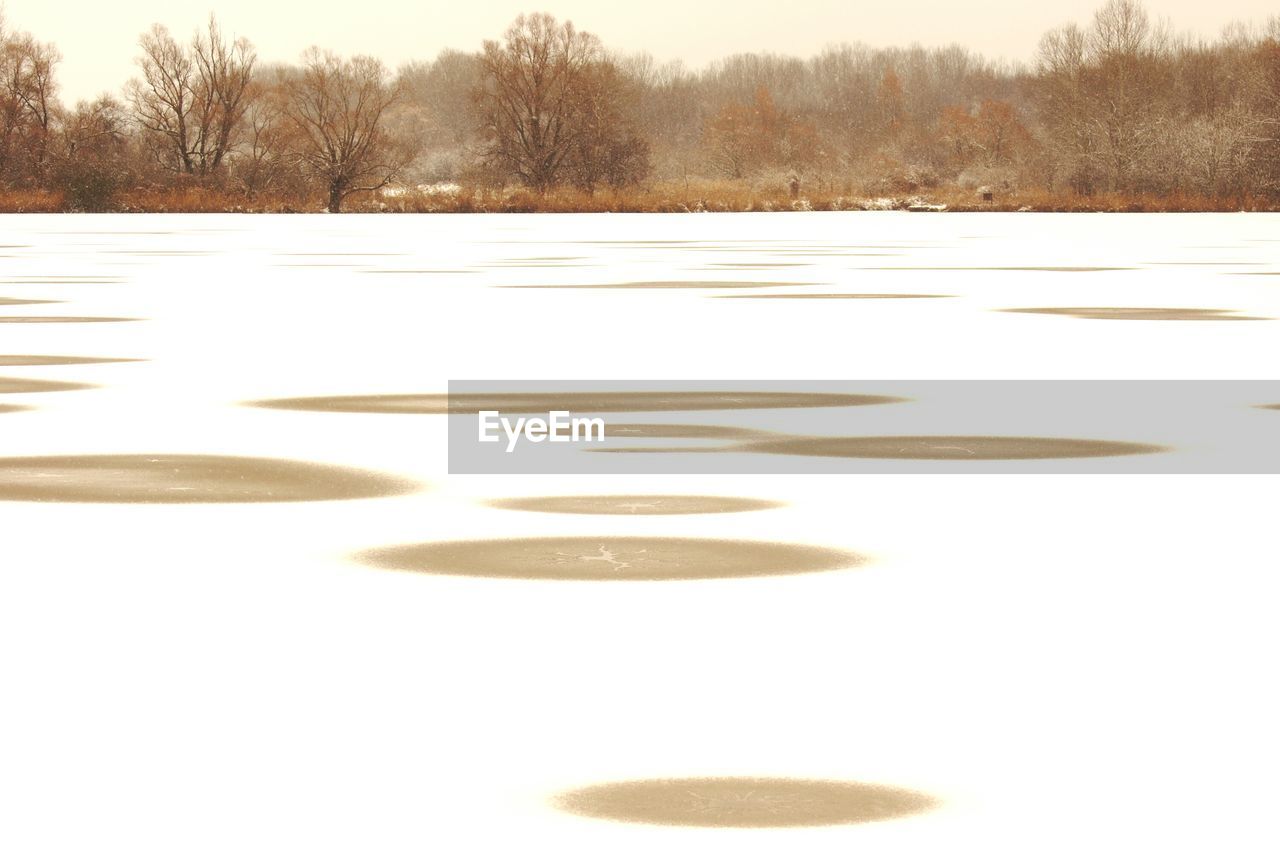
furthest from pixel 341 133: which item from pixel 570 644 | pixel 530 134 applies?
pixel 570 644

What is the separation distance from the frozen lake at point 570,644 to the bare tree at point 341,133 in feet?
143

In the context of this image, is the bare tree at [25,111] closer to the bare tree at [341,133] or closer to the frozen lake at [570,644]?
the bare tree at [341,133]

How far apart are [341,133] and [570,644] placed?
49632mm

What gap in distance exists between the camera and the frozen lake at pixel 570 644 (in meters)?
2.56

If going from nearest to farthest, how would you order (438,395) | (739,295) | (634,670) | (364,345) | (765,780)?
(765,780), (634,670), (438,395), (364,345), (739,295)

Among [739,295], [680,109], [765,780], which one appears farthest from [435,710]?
[680,109]

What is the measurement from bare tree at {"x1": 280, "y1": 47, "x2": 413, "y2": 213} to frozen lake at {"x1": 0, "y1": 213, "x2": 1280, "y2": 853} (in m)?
43.6

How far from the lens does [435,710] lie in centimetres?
302

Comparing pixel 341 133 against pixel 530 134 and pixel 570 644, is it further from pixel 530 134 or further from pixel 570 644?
pixel 570 644

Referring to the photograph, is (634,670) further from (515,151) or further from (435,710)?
(515,151)

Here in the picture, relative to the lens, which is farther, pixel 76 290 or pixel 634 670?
pixel 76 290

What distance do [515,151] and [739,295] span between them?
47.7 metres

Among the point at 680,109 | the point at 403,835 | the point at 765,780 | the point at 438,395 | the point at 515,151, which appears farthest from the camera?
the point at 680,109

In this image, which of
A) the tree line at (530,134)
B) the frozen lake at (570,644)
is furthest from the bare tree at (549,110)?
the frozen lake at (570,644)
